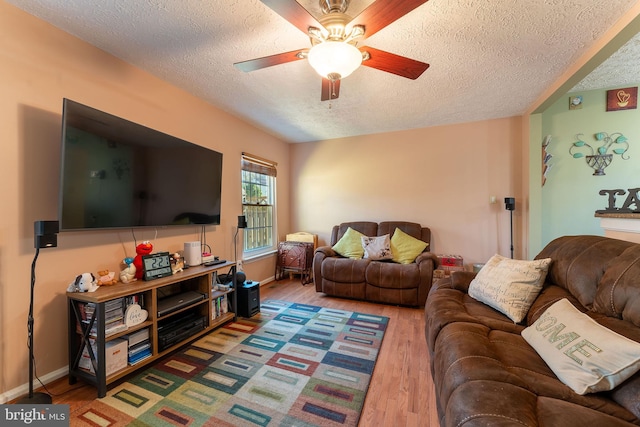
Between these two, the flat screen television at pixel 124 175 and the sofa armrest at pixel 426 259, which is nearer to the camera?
the flat screen television at pixel 124 175

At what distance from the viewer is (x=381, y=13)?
1.33 metres

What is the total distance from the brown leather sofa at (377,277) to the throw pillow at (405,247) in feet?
0.46

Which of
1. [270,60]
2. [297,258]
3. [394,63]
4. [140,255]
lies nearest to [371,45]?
[394,63]

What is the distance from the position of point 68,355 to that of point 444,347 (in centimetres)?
248

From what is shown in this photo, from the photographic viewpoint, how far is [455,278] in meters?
2.21

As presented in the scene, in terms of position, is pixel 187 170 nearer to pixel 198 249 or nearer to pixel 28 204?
pixel 198 249

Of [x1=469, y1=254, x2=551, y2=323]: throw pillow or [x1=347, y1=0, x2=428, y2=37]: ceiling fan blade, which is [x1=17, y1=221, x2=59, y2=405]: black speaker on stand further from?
[x1=469, y1=254, x2=551, y2=323]: throw pillow

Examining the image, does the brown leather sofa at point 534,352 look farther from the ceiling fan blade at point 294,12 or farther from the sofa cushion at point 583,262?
the ceiling fan blade at point 294,12

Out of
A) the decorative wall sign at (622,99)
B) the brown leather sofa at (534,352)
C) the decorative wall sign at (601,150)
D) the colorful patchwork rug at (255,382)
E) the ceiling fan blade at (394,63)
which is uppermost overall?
the decorative wall sign at (622,99)

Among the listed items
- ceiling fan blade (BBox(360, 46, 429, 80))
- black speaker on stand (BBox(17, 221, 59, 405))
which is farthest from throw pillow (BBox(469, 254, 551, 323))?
black speaker on stand (BBox(17, 221, 59, 405))

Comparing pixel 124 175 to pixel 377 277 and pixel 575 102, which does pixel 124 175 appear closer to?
pixel 377 277

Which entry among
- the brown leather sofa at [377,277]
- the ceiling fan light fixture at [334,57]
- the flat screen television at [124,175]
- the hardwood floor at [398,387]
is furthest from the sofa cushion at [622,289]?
the flat screen television at [124,175]

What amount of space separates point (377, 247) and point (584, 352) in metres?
2.60

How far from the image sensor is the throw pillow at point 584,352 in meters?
0.92
